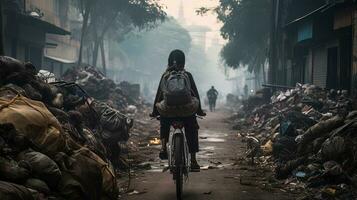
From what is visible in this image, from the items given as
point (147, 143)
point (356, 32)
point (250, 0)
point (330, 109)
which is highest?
point (250, 0)

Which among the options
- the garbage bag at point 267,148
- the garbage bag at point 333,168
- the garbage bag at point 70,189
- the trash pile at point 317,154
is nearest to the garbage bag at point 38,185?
the garbage bag at point 70,189

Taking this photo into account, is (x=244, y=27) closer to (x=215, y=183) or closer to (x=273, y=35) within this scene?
(x=273, y=35)

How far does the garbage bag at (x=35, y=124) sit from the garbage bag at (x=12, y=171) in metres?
0.47

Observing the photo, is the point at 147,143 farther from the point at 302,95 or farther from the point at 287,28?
the point at 287,28

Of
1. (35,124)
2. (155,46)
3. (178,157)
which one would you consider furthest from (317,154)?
(155,46)

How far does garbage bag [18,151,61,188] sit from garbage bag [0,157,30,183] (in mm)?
123

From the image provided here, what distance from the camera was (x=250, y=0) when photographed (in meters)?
29.0

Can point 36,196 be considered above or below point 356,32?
below

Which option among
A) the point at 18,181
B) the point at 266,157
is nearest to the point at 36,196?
the point at 18,181

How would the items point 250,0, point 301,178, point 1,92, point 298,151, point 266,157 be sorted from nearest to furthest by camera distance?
point 1,92 → point 301,178 → point 298,151 → point 266,157 → point 250,0

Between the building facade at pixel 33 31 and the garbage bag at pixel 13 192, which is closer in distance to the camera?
the garbage bag at pixel 13 192

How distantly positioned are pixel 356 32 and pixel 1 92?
9622 mm

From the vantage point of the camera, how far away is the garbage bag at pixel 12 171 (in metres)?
4.11

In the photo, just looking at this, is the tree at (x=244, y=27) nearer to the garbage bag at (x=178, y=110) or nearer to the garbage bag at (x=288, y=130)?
the garbage bag at (x=288, y=130)
